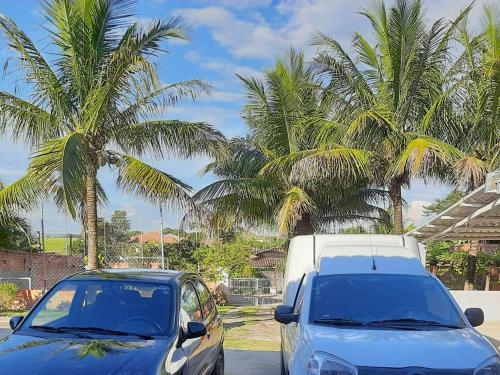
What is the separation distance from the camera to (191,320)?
5.89 m

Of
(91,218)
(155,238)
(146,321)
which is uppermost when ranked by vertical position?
(155,238)

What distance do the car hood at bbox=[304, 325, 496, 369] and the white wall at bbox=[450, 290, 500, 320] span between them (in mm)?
12840

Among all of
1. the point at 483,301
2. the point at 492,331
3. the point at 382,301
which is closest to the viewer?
the point at 382,301

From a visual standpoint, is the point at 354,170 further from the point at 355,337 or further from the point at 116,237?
the point at 116,237

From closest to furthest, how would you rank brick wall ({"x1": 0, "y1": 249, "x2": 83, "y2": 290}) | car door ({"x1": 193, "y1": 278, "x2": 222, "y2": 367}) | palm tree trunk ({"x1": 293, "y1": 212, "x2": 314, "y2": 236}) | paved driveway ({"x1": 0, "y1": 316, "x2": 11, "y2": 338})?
car door ({"x1": 193, "y1": 278, "x2": 222, "y2": 367}) < paved driveway ({"x1": 0, "y1": 316, "x2": 11, "y2": 338}) < palm tree trunk ({"x1": 293, "y1": 212, "x2": 314, "y2": 236}) < brick wall ({"x1": 0, "y1": 249, "x2": 83, "y2": 290})

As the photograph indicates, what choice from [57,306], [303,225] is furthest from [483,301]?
[57,306]

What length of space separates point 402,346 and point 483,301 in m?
14.0

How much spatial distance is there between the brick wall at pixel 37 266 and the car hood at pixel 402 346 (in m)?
18.7

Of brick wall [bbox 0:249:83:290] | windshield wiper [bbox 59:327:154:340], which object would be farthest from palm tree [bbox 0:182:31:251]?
windshield wiper [bbox 59:327:154:340]

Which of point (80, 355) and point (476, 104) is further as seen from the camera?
point (476, 104)

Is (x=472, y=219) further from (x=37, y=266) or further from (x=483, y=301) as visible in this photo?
(x=37, y=266)

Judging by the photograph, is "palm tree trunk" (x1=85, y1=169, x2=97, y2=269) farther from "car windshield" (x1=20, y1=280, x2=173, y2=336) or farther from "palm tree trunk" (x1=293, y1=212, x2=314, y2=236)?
"palm tree trunk" (x1=293, y1=212, x2=314, y2=236)

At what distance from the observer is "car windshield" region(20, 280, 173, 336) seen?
5.27 m

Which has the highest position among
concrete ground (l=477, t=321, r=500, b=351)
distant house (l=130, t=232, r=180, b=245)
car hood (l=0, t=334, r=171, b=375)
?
distant house (l=130, t=232, r=180, b=245)
